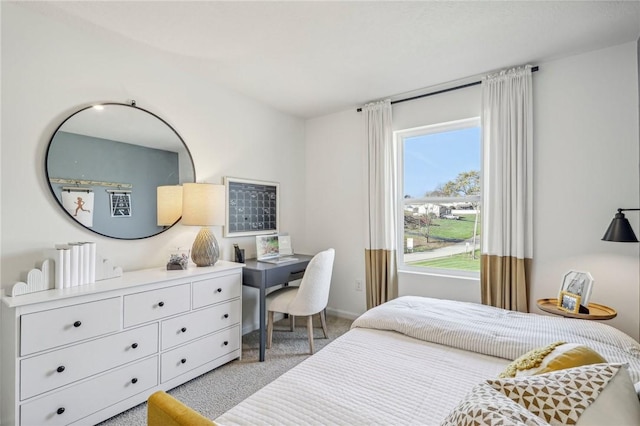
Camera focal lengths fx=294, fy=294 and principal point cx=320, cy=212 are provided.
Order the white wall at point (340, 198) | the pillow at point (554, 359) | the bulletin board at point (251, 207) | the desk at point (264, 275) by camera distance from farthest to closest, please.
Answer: the white wall at point (340, 198) < the bulletin board at point (251, 207) < the desk at point (264, 275) < the pillow at point (554, 359)

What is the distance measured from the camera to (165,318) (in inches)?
79.6

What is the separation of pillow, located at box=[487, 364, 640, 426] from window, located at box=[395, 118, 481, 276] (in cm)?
213

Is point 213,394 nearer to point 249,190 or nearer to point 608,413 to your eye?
point 249,190

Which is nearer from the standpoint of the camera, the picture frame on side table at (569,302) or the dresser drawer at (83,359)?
the dresser drawer at (83,359)

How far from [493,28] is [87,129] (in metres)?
2.87

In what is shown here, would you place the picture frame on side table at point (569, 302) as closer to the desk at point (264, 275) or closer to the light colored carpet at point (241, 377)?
the light colored carpet at point (241, 377)

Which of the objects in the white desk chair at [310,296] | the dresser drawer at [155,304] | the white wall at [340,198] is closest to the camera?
the dresser drawer at [155,304]

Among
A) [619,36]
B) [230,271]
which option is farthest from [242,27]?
[619,36]

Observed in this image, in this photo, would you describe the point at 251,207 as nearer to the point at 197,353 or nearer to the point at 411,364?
the point at 197,353

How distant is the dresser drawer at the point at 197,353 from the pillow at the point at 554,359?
78.8 inches

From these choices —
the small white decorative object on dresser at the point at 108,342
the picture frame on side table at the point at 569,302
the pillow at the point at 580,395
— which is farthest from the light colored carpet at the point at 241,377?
the picture frame on side table at the point at 569,302

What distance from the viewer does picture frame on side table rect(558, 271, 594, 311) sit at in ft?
6.61

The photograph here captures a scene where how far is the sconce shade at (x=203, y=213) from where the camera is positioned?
7.71 feet

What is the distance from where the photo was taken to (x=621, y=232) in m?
1.89
